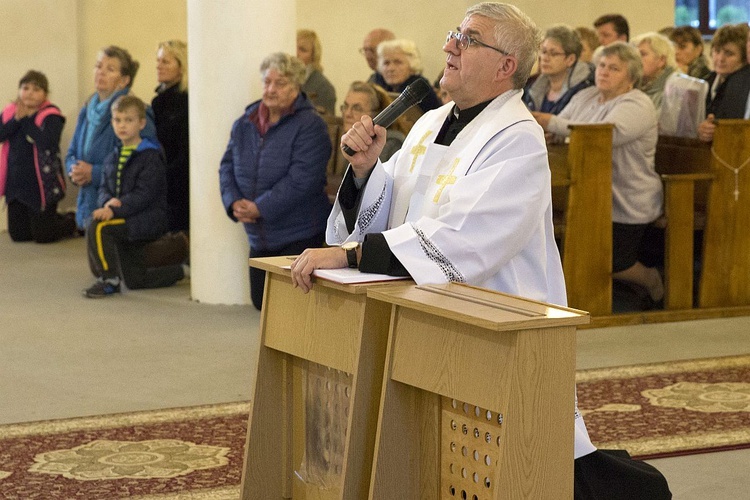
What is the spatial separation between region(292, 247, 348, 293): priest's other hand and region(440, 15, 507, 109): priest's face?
0.57 m

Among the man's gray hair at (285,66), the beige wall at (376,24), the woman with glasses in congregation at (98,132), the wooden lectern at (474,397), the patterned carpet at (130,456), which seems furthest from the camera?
the beige wall at (376,24)

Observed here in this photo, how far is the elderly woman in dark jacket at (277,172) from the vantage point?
697 cm

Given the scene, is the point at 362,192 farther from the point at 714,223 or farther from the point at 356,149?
the point at 714,223

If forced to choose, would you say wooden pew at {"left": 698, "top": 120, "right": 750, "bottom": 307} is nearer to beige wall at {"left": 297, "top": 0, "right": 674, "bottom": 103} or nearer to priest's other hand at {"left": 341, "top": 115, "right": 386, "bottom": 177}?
priest's other hand at {"left": 341, "top": 115, "right": 386, "bottom": 177}

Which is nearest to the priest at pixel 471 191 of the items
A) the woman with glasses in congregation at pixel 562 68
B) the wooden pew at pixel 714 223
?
the wooden pew at pixel 714 223

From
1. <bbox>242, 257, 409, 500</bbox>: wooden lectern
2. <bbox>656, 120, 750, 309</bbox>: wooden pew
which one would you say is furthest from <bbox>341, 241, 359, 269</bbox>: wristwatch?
A: <bbox>656, 120, 750, 309</bbox>: wooden pew

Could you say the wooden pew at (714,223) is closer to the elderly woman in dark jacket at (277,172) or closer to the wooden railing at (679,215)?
the wooden railing at (679,215)

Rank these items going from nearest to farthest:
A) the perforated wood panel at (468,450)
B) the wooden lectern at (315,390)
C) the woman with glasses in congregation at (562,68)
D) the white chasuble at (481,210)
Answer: the perforated wood panel at (468,450)
the wooden lectern at (315,390)
the white chasuble at (481,210)
the woman with glasses in congregation at (562,68)

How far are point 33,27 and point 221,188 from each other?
4573 mm

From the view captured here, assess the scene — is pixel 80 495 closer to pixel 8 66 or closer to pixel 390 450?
pixel 390 450

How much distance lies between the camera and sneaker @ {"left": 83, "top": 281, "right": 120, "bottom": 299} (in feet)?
25.1

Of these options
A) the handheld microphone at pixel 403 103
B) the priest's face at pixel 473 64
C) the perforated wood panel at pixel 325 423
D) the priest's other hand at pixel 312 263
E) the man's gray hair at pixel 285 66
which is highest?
the man's gray hair at pixel 285 66

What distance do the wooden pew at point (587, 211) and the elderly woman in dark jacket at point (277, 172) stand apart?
4.57 ft

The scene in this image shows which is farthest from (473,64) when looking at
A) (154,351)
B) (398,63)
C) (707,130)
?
(398,63)
